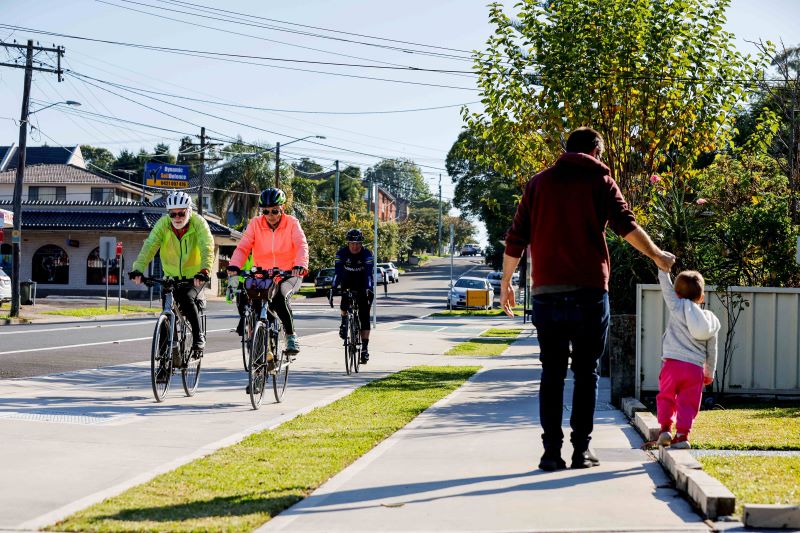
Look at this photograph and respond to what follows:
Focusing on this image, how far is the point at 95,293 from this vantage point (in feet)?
177

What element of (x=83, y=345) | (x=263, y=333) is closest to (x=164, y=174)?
(x=83, y=345)

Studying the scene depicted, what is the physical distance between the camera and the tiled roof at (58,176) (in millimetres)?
72062

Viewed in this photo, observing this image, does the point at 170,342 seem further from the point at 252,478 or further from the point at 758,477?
the point at 758,477

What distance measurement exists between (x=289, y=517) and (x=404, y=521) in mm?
581

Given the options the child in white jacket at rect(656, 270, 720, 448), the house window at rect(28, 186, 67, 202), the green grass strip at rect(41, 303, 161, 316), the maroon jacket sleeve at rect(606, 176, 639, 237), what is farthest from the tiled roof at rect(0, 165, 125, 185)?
the maroon jacket sleeve at rect(606, 176, 639, 237)

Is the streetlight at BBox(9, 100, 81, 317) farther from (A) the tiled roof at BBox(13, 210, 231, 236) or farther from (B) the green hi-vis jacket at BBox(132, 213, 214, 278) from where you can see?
(B) the green hi-vis jacket at BBox(132, 213, 214, 278)

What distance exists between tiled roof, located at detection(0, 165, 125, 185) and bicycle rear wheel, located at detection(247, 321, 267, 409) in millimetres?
64603

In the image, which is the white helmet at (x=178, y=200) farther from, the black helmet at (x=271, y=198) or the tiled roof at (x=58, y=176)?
the tiled roof at (x=58, y=176)

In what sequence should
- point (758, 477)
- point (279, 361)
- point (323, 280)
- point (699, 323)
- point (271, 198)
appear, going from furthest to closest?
point (323, 280) → point (271, 198) → point (279, 361) → point (699, 323) → point (758, 477)

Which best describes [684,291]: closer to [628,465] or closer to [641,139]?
[628,465]

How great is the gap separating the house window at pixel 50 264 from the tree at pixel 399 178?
122 meters

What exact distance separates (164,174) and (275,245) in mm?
59264

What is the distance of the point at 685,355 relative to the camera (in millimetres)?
6969

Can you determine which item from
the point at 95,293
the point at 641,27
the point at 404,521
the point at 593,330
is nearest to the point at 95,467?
the point at 404,521
